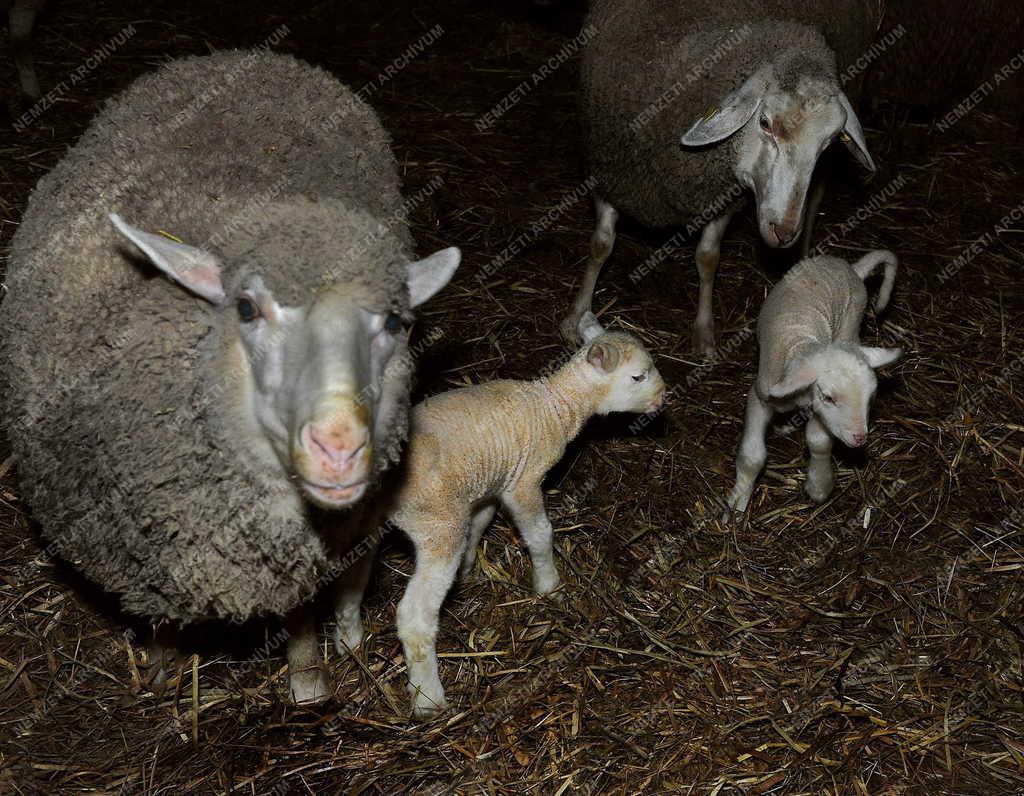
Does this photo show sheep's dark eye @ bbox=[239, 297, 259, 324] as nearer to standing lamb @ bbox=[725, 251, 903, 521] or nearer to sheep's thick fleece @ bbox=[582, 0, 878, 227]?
standing lamb @ bbox=[725, 251, 903, 521]

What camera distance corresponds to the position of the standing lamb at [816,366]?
3197mm

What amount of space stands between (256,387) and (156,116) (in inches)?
48.8

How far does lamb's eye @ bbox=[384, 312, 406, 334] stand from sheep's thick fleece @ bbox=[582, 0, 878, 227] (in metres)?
2.06

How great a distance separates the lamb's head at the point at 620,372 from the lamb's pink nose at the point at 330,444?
1333mm

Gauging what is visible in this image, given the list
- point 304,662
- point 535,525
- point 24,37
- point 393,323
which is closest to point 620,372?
point 535,525

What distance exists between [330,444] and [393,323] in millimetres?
465

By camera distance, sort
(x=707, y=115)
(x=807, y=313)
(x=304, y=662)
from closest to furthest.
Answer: (x=304, y=662)
(x=807, y=313)
(x=707, y=115)

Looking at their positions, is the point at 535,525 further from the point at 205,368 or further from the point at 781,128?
the point at 781,128

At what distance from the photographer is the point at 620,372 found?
3170 millimetres

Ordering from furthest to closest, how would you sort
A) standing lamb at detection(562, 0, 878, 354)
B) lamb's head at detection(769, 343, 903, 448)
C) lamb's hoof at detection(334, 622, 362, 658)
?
standing lamb at detection(562, 0, 878, 354) → lamb's head at detection(769, 343, 903, 448) → lamb's hoof at detection(334, 622, 362, 658)

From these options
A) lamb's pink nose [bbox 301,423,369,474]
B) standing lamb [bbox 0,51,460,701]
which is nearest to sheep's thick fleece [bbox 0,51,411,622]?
standing lamb [bbox 0,51,460,701]

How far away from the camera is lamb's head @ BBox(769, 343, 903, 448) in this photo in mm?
3180

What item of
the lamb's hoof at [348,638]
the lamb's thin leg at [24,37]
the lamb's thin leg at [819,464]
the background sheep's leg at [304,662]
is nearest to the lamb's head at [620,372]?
the lamb's thin leg at [819,464]

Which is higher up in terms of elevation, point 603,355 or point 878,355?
point 603,355
